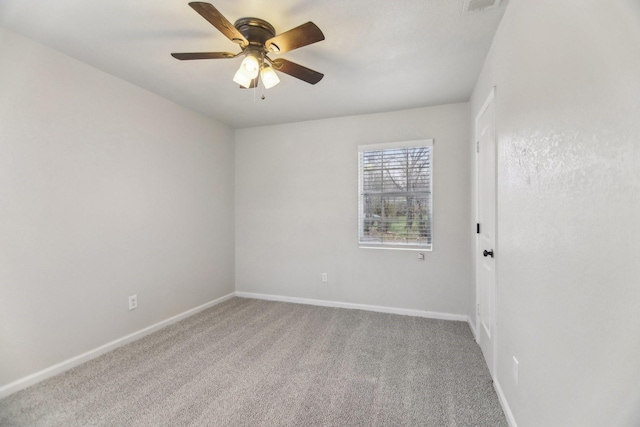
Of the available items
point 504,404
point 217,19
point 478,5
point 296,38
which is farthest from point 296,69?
point 504,404

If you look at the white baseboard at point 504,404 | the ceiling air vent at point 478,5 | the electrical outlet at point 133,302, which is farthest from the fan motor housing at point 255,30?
the white baseboard at point 504,404

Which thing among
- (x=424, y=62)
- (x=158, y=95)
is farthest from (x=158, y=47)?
(x=424, y=62)

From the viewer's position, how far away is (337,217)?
12.4ft

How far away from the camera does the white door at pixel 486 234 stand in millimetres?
2131

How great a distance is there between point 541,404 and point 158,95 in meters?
3.86

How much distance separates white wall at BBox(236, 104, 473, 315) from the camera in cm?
331

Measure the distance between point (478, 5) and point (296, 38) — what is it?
1087 millimetres

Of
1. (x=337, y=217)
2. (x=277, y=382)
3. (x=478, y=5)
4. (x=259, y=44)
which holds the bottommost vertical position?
(x=277, y=382)

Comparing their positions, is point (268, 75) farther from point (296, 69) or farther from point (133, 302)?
point (133, 302)

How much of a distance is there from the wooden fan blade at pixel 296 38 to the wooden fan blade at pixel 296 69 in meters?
0.12

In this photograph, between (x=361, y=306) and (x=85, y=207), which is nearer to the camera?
(x=85, y=207)

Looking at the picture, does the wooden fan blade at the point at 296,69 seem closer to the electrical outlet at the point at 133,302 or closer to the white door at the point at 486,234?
the white door at the point at 486,234

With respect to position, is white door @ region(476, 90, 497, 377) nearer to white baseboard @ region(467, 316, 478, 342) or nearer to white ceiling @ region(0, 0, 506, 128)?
white baseboard @ region(467, 316, 478, 342)

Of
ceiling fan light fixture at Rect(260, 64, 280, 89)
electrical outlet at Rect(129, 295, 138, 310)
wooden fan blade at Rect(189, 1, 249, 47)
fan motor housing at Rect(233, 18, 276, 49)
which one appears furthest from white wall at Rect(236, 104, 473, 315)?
wooden fan blade at Rect(189, 1, 249, 47)
